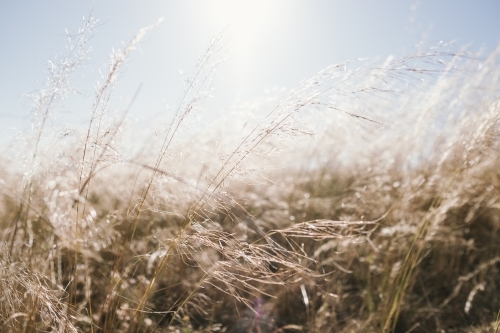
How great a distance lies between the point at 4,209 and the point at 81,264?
103cm

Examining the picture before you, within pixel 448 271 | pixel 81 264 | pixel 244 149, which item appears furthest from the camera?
pixel 448 271

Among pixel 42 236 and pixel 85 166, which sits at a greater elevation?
pixel 85 166

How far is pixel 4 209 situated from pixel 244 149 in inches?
90.3

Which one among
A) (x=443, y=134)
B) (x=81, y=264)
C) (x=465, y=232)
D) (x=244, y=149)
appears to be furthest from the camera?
(x=443, y=134)

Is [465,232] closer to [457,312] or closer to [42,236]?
[457,312]

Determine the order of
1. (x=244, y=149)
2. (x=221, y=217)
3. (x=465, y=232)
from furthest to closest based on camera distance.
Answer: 1. (x=221, y=217)
2. (x=465, y=232)
3. (x=244, y=149)

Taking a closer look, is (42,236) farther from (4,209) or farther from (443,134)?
(443,134)

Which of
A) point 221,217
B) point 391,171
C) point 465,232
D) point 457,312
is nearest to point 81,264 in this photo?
point 221,217

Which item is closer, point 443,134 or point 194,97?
point 194,97

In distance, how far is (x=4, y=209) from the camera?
2.88 meters

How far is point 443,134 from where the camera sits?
3518 mm

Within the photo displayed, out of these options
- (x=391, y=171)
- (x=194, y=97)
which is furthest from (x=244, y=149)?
(x=391, y=171)

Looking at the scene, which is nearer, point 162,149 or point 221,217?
point 162,149

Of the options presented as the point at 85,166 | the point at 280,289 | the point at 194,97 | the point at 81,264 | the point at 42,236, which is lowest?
the point at 280,289
